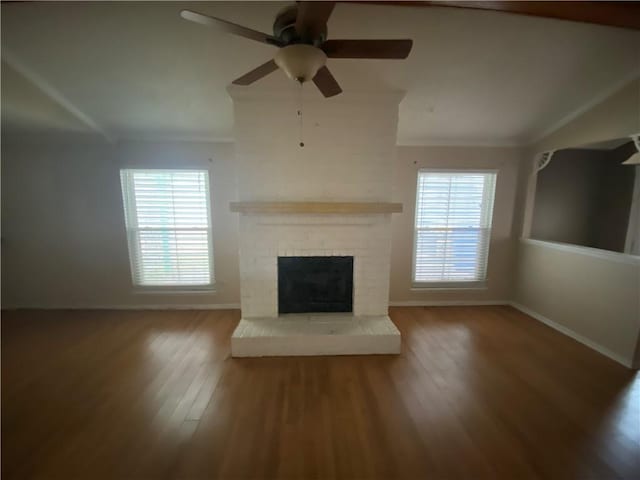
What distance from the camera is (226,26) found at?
4.44 ft

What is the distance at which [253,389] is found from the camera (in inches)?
85.6

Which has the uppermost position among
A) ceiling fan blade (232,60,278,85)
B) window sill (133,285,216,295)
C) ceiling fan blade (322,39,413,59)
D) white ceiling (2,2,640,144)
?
white ceiling (2,2,640,144)

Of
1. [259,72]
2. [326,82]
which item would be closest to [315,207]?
[326,82]

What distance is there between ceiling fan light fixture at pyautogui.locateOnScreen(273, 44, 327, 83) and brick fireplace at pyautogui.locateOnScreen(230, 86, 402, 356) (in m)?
1.37

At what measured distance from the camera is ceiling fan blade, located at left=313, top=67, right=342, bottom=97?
1729 millimetres

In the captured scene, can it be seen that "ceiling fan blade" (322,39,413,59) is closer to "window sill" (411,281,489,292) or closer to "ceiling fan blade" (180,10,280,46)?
"ceiling fan blade" (180,10,280,46)

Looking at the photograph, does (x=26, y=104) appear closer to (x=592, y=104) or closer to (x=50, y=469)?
(x=50, y=469)

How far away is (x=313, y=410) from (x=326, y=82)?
92.2 inches

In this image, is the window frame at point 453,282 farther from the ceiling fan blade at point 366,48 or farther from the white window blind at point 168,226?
the white window blind at point 168,226

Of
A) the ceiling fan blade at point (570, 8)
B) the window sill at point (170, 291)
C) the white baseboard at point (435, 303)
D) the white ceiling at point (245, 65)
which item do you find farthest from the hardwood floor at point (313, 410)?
the ceiling fan blade at point (570, 8)

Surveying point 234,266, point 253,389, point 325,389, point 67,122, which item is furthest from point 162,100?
point 325,389

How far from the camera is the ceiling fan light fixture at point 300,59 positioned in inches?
53.9

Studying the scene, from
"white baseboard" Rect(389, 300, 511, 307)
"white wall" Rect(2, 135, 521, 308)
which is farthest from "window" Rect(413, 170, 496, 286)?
"white baseboard" Rect(389, 300, 511, 307)

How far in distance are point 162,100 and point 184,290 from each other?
2423mm
